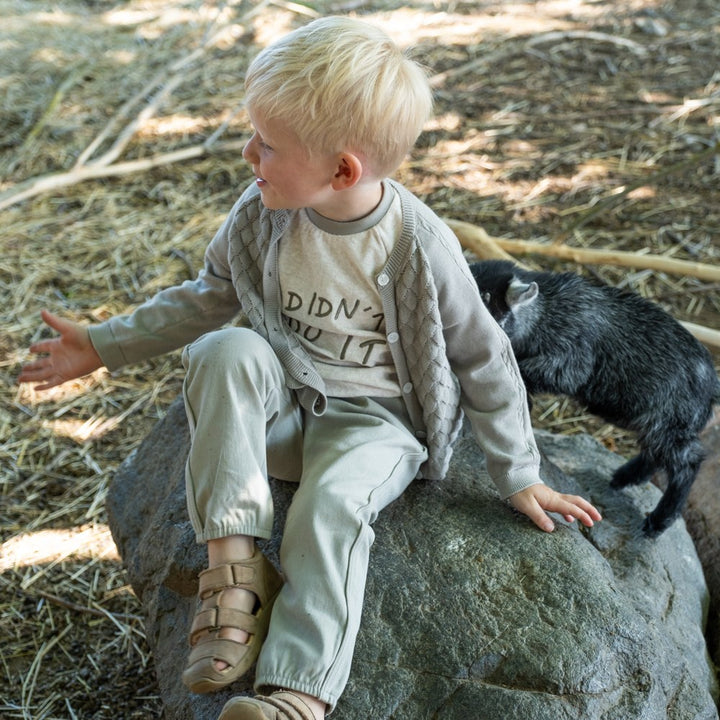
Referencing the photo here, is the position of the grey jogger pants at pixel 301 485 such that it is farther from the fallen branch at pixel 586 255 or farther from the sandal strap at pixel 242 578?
the fallen branch at pixel 586 255

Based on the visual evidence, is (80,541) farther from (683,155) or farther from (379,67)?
(683,155)

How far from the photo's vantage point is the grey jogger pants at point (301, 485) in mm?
2312

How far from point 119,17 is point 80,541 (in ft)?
26.4

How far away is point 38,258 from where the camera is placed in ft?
19.8

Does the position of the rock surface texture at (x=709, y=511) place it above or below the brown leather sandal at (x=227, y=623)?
below

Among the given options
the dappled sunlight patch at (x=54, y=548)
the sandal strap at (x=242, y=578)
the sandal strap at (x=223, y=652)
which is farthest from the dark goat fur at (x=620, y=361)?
the dappled sunlight patch at (x=54, y=548)

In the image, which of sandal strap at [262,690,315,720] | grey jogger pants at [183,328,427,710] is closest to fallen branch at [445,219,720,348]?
grey jogger pants at [183,328,427,710]

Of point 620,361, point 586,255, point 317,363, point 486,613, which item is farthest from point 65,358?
point 586,255

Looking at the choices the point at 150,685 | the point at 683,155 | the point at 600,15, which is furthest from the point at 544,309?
the point at 600,15

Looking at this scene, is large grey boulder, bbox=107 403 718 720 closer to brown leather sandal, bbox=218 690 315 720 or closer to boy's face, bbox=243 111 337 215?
brown leather sandal, bbox=218 690 315 720

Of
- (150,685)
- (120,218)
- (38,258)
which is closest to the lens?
(150,685)

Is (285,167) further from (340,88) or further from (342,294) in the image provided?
(342,294)

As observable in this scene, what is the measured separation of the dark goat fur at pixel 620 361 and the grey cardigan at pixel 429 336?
826mm

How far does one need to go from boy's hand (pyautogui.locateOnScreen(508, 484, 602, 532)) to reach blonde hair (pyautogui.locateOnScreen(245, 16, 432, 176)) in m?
1.15
